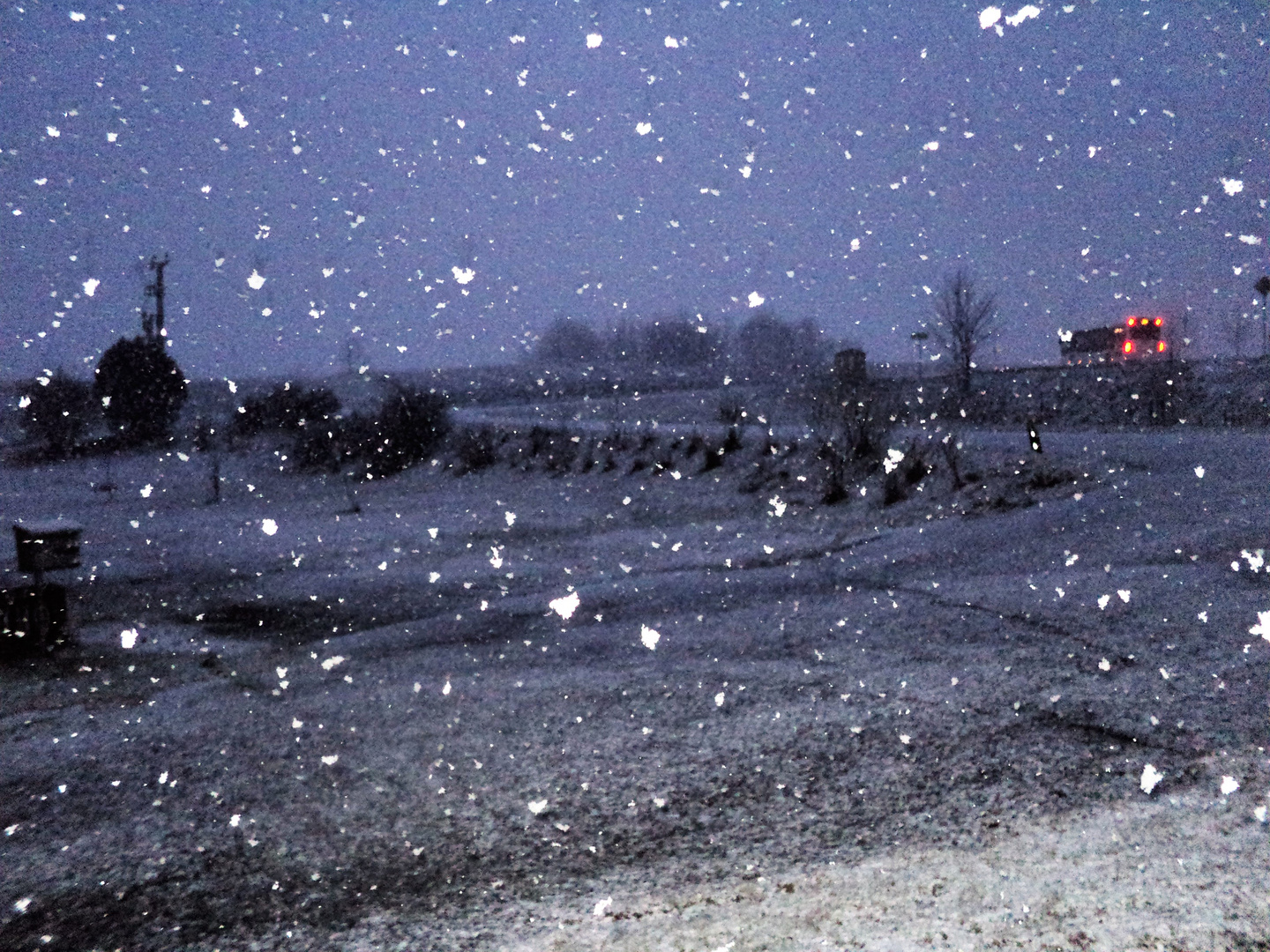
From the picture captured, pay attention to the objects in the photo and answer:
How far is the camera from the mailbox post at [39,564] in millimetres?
10695

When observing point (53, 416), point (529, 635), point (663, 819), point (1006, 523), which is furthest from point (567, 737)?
point (53, 416)

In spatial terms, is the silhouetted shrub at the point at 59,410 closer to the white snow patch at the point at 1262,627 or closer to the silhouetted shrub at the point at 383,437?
the silhouetted shrub at the point at 383,437

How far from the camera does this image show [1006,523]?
567 inches

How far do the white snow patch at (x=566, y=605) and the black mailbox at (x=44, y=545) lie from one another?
515 cm

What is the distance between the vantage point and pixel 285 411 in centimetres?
4953

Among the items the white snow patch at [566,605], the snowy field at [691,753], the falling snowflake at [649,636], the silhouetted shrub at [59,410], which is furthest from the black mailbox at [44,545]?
the silhouetted shrub at [59,410]

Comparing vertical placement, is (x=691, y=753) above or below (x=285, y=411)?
below

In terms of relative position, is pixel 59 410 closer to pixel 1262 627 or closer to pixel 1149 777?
pixel 1262 627

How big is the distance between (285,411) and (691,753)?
46.2m

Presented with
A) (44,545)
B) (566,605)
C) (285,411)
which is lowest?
(566,605)

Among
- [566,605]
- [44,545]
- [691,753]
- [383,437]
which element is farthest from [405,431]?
[691,753]

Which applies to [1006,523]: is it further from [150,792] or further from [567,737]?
[150,792]

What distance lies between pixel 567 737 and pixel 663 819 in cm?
157

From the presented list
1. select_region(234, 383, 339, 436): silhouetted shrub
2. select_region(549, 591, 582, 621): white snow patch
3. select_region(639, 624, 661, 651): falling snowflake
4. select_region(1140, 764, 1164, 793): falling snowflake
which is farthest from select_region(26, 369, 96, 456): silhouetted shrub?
select_region(1140, 764, 1164, 793): falling snowflake
